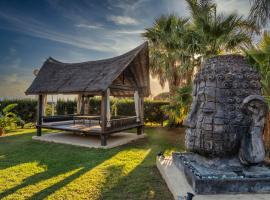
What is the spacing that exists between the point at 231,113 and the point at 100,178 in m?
3.66

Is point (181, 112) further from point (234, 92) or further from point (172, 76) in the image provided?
point (234, 92)

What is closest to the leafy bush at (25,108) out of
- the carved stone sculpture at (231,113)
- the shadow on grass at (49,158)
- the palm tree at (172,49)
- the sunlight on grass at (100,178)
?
the shadow on grass at (49,158)

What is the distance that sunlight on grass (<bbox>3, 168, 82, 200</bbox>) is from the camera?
163 inches

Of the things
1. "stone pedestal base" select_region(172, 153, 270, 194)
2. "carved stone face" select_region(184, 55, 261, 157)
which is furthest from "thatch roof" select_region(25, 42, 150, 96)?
"stone pedestal base" select_region(172, 153, 270, 194)

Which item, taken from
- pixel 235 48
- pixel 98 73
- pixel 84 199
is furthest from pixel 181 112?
pixel 84 199

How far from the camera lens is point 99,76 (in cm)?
965

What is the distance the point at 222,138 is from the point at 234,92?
103cm

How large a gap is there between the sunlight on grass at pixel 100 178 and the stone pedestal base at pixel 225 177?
6.34ft

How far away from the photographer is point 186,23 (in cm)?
1317

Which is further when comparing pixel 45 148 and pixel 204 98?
pixel 45 148

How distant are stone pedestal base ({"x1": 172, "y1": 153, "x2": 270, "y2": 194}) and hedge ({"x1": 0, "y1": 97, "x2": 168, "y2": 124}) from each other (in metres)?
11.2

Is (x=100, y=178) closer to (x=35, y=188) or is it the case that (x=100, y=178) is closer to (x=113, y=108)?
(x=35, y=188)

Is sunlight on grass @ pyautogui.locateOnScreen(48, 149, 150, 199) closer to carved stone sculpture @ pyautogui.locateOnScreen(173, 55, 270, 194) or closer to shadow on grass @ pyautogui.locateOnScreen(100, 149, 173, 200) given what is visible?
shadow on grass @ pyautogui.locateOnScreen(100, 149, 173, 200)

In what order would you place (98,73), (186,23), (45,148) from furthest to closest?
(186,23)
(98,73)
(45,148)
